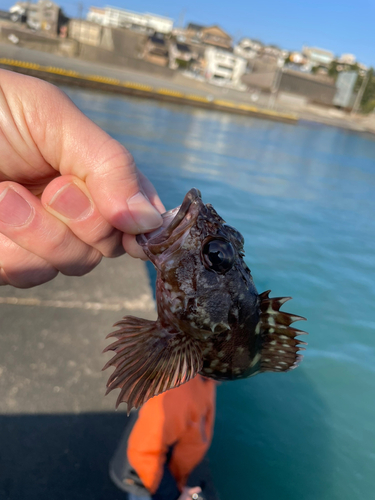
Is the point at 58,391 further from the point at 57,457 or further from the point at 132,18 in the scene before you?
the point at 132,18

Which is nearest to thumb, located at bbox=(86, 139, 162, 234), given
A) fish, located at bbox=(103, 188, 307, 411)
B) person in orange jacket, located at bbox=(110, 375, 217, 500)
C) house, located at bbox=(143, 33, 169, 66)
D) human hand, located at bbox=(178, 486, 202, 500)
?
fish, located at bbox=(103, 188, 307, 411)

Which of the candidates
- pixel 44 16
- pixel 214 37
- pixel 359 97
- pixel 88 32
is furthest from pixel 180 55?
pixel 359 97

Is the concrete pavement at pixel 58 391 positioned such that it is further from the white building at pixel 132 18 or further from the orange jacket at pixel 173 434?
the white building at pixel 132 18

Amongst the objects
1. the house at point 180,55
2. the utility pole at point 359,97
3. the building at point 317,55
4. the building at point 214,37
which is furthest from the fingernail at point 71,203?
the building at point 317,55

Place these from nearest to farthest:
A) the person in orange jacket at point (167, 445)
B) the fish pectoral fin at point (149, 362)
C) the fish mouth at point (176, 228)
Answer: the fish pectoral fin at point (149, 362), the fish mouth at point (176, 228), the person in orange jacket at point (167, 445)

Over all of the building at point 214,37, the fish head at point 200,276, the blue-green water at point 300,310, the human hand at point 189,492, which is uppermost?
the building at point 214,37

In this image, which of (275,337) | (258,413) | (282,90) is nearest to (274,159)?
(258,413)

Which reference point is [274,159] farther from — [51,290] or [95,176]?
[95,176]
